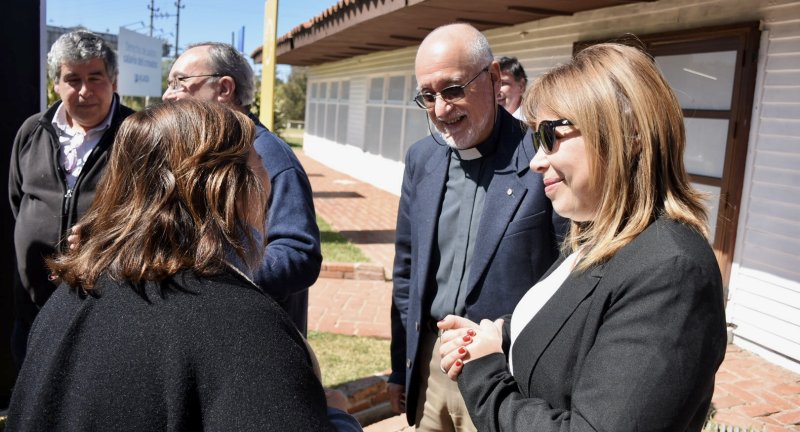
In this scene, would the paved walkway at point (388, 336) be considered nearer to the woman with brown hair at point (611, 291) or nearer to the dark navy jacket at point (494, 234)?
the dark navy jacket at point (494, 234)

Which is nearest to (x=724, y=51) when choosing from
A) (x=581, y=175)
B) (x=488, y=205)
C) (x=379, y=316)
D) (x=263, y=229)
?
(x=379, y=316)

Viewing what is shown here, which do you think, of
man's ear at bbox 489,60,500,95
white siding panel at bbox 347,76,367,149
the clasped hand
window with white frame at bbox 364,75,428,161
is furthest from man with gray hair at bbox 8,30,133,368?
white siding panel at bbox 347,76,367,149

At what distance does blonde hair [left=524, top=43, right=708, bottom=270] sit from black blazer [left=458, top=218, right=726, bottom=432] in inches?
1.7

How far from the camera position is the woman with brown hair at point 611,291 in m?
1.16

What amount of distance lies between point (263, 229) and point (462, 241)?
100cm

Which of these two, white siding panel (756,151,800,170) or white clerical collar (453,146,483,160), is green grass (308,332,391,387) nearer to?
white clerical collar (453,146,483,160)

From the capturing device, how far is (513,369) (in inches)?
58.5

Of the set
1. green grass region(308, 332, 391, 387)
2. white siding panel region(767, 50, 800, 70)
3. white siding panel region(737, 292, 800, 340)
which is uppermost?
white siding panel region(767, 50, 800, 70)

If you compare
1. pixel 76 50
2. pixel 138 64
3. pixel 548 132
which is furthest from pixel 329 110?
pixel 548 132

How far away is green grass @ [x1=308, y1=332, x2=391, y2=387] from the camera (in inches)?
164

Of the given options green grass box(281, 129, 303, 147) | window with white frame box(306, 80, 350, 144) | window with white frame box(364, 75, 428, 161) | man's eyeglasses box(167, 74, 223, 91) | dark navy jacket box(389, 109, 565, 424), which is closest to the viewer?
dark navy jacket box(389, 109, 565, 424)

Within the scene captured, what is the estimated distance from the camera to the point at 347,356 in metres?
4.55

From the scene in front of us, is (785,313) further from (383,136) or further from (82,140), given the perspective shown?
(383,136)

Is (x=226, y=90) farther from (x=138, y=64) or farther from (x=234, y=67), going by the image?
(x=138, y=64)
